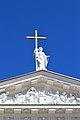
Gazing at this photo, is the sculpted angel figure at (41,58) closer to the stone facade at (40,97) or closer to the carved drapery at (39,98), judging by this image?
the stone facade at (40,97)

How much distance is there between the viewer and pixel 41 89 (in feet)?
55.5

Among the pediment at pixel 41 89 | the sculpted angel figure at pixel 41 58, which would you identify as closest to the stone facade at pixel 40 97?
the pediment at pixel 41 89

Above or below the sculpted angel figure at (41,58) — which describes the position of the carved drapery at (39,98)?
below

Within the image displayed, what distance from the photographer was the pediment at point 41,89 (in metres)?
16.4

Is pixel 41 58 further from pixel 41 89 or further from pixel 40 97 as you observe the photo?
pixel 40 97

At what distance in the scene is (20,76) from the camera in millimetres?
16781

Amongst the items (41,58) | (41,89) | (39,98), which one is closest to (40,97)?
(39,98)

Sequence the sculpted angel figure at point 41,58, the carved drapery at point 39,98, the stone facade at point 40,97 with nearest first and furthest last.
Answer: the stone facade at point 40,97 → the carved drapery at point 39,98 → the sculpted angel figure at point 41,58

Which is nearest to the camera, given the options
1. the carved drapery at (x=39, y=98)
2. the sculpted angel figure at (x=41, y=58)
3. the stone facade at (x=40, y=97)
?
the stone facade at (x=40, y=97)

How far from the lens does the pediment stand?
646 inches

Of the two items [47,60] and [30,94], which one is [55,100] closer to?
[30,94]

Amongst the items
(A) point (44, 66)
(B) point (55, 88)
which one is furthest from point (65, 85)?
(A) point (44, 66)

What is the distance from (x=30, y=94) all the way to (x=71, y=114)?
174 cm

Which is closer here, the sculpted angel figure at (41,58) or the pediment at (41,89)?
the pediment at (41,89)
